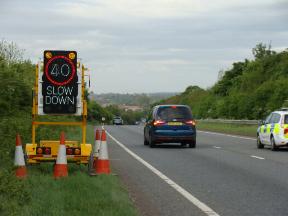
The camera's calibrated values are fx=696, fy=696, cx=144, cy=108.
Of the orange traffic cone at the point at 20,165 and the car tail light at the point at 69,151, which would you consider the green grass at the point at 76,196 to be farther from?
the car tail light at the point at 69,151

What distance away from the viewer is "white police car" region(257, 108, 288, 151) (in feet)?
78.5

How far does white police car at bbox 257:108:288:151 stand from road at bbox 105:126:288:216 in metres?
2.23

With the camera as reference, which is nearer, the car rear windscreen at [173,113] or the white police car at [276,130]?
the white police car at [276,130]

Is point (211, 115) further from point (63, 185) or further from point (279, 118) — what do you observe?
point (63, 185)

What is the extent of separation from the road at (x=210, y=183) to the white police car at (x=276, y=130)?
87.6 inches

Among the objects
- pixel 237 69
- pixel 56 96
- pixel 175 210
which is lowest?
pixel 175 210

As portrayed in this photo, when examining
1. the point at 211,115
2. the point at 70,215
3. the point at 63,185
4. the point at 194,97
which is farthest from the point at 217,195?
the point at 194,97

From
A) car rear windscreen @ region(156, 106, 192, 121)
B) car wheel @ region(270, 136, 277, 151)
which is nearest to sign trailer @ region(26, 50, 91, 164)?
car wheel @ region(270, 136, 277, 151)

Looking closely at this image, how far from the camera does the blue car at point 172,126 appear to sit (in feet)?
87.7

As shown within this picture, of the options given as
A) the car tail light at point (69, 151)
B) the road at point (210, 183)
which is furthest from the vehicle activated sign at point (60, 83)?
the road at point (210, 183)

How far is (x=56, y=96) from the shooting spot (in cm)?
1382

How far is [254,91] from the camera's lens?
65.2 m

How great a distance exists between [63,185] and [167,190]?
1.96 meters

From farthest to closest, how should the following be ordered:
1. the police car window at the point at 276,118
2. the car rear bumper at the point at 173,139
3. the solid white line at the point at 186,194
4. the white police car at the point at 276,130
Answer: the car rear bumper at the point at 173,139 < the police car window at the point at 276,118 < the white police car at the point at 276,130 < the solid white line at the point at 186,194
